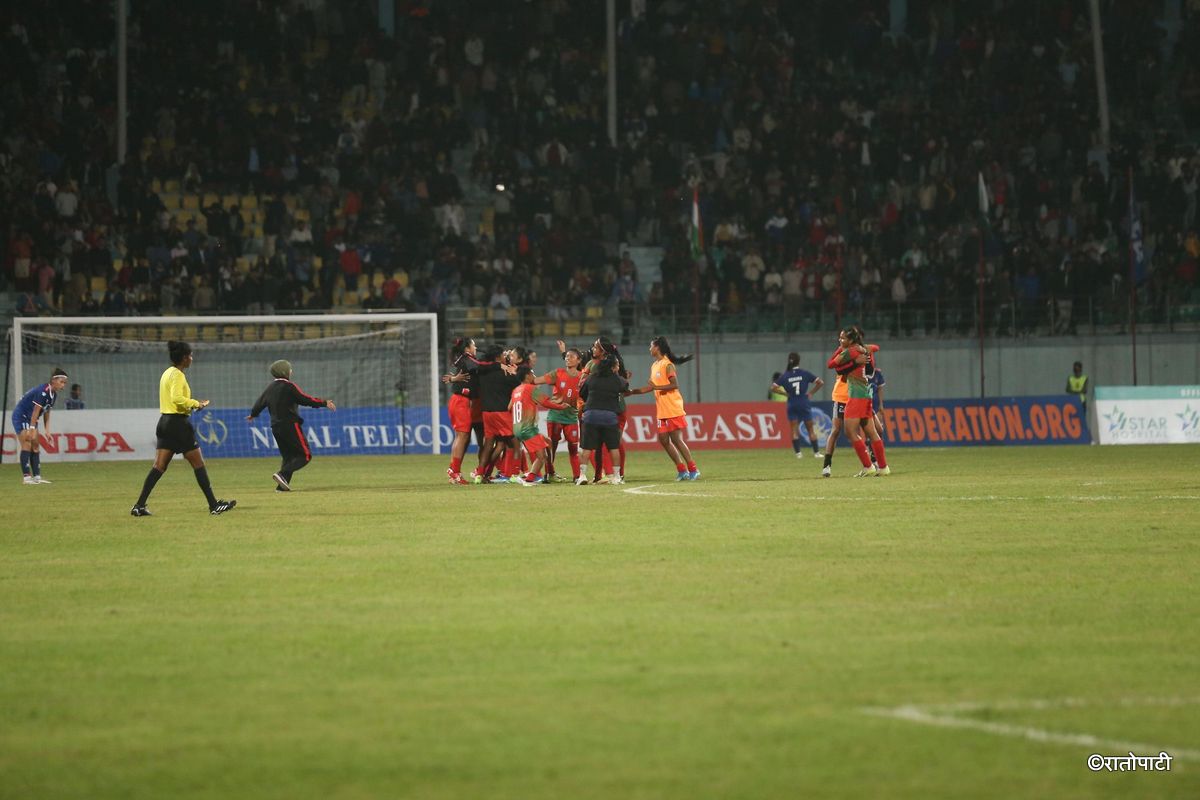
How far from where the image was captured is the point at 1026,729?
22.4 ft

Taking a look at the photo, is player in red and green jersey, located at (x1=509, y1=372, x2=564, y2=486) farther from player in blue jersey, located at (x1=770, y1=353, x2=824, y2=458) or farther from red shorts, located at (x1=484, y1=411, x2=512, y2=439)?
player in blue jersey, located at (x1=770, y1=353, x2=824, y2=458)

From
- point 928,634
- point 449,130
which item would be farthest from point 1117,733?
point 449,130

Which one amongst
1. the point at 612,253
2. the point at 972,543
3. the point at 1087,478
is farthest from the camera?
the point at 612,253

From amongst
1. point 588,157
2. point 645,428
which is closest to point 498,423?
point 645,428

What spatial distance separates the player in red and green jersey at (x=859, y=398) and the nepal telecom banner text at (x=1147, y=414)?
13.8m

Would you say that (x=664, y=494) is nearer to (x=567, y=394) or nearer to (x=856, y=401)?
(x=567, y=394)

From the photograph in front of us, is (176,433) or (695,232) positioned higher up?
(695,232)

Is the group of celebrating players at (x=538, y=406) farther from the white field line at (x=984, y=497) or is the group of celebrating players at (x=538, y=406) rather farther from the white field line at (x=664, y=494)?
the white field line at (x=984, y=497)

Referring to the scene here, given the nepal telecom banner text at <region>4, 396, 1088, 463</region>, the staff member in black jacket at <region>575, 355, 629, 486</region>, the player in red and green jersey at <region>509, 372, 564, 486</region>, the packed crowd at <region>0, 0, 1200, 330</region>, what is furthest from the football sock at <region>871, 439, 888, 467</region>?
the packed crowd at <region>0, 0, 1200, 330</region>

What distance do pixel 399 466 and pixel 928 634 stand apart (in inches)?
899

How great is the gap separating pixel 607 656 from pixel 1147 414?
102ft

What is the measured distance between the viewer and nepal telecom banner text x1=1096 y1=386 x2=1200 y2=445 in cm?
3694

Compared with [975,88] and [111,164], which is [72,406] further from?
[975,88]

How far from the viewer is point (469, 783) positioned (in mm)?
6133
